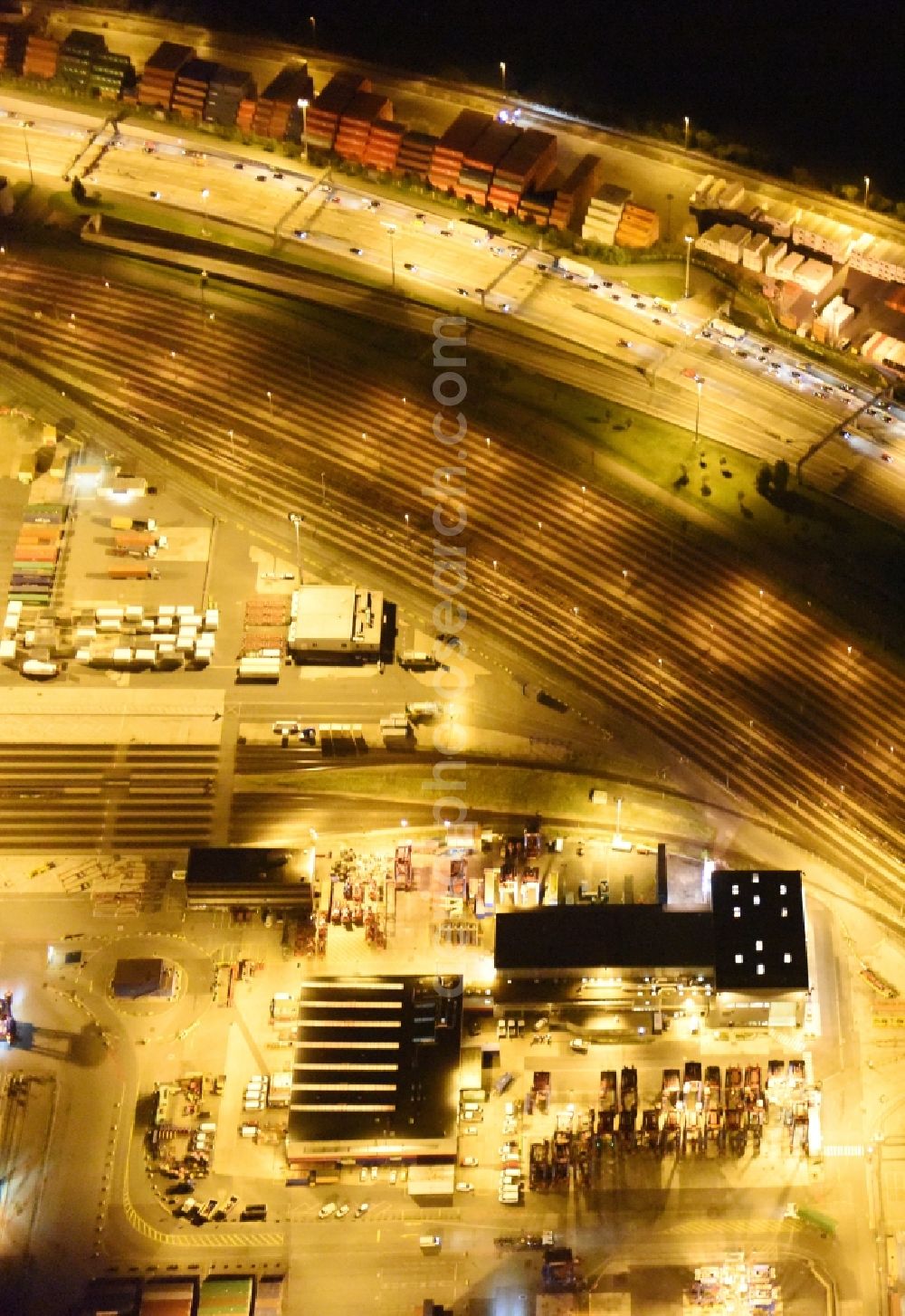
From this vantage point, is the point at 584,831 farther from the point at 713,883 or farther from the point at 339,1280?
the point at 339,1280

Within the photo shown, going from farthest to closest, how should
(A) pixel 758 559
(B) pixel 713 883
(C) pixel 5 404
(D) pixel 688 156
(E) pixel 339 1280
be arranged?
1. (D) pixel 688 156
2. (C) pixel 5 404
3. (A) pixel 758 559
4. (B) pixel 713 883
5. (E) pixel 339 1280

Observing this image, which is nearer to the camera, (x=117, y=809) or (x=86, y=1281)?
(x=86, y=1281)

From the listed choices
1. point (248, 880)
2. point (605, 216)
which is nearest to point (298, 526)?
point (248, 880)

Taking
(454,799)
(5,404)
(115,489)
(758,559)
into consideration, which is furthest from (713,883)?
(5,404)

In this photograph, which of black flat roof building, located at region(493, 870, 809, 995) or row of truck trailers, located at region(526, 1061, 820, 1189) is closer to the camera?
row of truck trailers, located at region(526, 1061, 820, 1189)

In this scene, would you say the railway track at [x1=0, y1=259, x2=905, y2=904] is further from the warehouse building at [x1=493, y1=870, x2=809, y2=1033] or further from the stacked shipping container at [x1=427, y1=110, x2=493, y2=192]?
the stacked shipping container at [x1=427, y1=110, x2=493, y2=192]

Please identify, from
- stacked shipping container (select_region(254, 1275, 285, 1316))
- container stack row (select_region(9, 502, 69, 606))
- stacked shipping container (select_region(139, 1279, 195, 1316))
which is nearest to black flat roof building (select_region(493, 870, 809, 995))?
stacked shipping container (select_region(254, 1275, 285, 1316))
